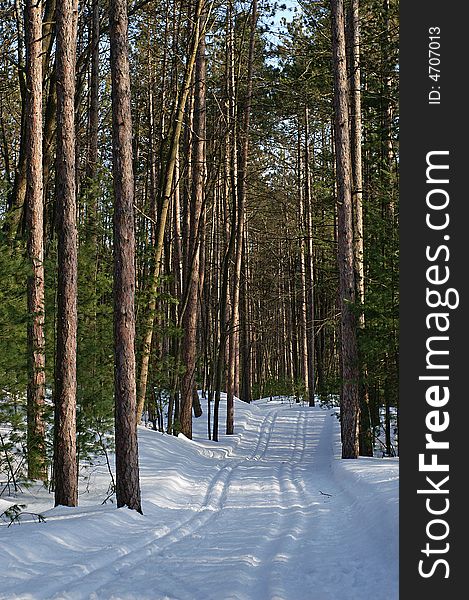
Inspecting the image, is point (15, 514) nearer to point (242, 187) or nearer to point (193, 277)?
point (193, 277)

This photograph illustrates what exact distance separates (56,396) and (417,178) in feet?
24.4

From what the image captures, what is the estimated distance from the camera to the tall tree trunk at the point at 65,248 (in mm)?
11570

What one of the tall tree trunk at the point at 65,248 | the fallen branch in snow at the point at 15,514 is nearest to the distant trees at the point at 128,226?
the tall tree trunk at the point at 65,248

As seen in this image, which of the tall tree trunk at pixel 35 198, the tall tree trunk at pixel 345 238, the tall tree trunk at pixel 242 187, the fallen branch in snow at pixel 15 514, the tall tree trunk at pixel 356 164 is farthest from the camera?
the tall tree trunk at pixel 242 187

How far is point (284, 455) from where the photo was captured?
21609mm

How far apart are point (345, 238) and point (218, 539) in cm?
864

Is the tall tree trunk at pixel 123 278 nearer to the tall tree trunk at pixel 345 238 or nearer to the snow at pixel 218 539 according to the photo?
the snow at pixel 218 539

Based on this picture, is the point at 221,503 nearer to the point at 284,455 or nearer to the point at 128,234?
the point at 128,234

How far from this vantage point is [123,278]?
11906 mm

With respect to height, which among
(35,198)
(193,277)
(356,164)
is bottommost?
(193,277)

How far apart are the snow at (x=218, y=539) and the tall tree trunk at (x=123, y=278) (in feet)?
1.97

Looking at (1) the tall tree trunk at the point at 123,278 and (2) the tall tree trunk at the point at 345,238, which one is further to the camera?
(2) the tall tree trunk at the point at 345,238

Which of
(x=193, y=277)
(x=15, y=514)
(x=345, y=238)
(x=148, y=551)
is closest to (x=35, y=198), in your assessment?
(x=15, y=514)

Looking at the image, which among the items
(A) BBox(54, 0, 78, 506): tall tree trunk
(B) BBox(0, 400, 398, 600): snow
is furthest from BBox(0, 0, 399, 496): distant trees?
(B) BBox(0, 400, 398, 600): snow
